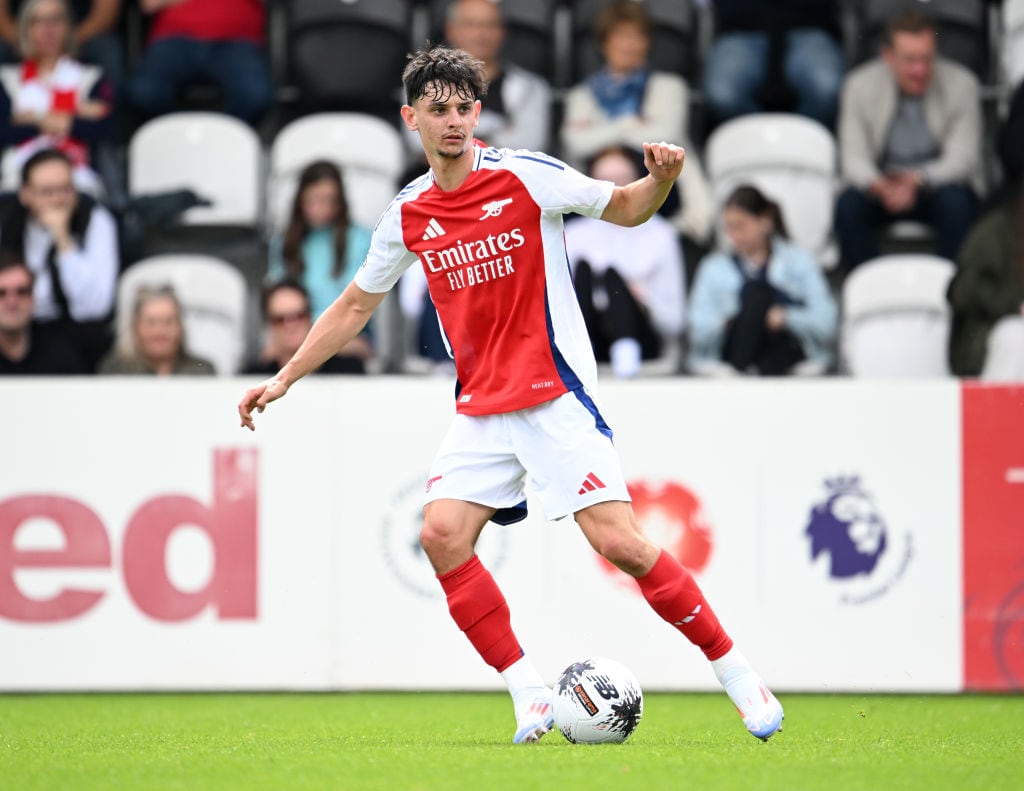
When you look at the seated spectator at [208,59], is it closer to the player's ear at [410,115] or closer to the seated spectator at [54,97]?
the seated spectator at [54,97]

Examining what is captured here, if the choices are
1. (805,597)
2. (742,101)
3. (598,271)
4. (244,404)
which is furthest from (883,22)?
(244,404)

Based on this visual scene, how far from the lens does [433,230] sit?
19.1ft

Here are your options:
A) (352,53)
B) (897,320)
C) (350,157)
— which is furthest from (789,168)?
(352,53)

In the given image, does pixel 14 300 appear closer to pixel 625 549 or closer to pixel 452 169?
pixel 452 169

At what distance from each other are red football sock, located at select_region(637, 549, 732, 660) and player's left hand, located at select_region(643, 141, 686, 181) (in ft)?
4.07

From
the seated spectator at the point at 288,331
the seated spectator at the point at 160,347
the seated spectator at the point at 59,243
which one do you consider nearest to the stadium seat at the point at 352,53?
the seated spectator at the point at 59,243

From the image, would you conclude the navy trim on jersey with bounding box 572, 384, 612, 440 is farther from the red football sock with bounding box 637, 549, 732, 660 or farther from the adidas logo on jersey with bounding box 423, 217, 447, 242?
the adidas logo on jersey with bounding box 423, 217, 447, 242

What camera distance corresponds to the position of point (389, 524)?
8547 mm

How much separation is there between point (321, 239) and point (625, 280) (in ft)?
6.21

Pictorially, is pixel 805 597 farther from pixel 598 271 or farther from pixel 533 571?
pixel 598 271

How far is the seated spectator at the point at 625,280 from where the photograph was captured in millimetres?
9844

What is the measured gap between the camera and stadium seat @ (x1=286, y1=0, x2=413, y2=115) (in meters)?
11.8

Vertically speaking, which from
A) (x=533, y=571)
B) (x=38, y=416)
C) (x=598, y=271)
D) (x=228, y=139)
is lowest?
(x=533, y=571)

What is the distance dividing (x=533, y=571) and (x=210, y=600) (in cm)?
156
